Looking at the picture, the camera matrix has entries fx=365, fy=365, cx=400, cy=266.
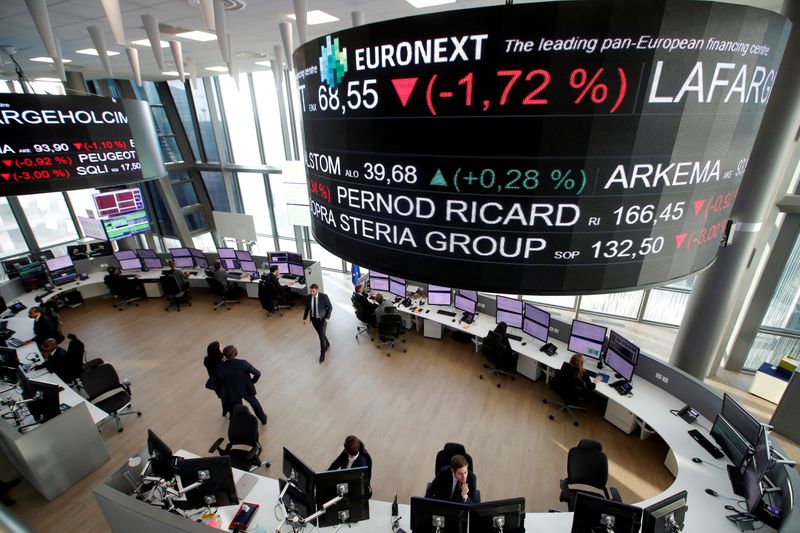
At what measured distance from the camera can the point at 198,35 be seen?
17.4 ft

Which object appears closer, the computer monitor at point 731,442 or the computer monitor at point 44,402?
the computer monitor at point 731,442

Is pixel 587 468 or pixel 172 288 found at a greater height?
pixel 587 468

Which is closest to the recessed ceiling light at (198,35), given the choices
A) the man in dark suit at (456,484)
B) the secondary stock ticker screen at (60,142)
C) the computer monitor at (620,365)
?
the secondary stock ticker screen at (60,142)

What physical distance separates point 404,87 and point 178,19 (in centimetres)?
499

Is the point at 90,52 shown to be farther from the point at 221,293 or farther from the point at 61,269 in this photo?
the point at 61,269

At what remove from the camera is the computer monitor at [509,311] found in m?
6.06

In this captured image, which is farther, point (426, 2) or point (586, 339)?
point (586, 339)

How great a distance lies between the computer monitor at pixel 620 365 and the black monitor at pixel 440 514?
3.17 m

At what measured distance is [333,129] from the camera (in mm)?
1387

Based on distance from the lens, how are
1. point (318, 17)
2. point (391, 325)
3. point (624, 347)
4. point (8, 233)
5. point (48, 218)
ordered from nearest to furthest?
point (318, 17)
point (624, 347)
point (391, 325)
point (8, 233)
point (48, 218)

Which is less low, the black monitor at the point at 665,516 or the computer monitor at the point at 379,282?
the black monitor at the point at 665,516

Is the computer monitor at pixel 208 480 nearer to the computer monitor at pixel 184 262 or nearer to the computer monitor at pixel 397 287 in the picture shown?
the computer monitor at pixel 397 287

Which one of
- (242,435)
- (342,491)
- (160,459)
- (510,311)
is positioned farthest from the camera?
(510,311)

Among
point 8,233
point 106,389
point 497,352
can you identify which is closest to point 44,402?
point 106,389
